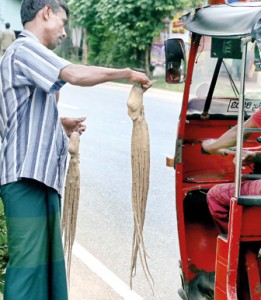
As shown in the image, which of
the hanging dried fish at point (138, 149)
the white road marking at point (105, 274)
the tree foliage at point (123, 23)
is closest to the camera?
the hanging dried fish at point (138, 149)

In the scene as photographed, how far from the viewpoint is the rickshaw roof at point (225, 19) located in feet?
10.2

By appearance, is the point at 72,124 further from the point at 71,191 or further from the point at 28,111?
the point at 28,111

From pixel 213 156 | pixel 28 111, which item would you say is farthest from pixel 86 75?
pixel 213 156

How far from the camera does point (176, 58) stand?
13.0 ft

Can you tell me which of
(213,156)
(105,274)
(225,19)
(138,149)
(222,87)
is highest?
(225,19)

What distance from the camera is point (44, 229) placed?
3254mm

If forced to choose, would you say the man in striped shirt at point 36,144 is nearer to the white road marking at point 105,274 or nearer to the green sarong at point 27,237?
the green sarong at point 27,237

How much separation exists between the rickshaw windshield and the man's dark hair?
1.30 metres

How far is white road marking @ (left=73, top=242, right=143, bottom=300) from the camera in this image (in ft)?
15.2

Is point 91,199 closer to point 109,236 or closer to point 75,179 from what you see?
point 109,236

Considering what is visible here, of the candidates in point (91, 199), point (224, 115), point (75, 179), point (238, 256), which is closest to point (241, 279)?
point (238, 256)

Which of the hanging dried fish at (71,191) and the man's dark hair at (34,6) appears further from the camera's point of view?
the hanging dried fish at (71,191)

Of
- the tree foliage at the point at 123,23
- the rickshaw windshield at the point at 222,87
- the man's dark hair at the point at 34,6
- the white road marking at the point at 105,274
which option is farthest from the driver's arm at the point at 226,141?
the tree foliage at the point at 123,23

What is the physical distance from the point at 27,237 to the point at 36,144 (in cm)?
46
